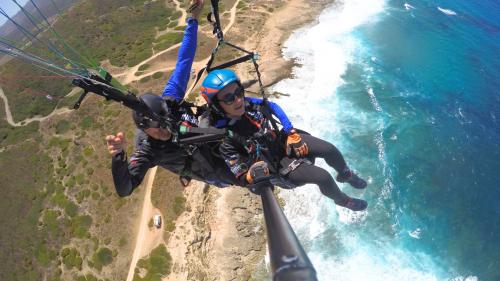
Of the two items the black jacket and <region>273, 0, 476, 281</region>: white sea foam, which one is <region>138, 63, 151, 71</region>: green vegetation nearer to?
<region>273, 0, 476, 281</region>: white sea foam

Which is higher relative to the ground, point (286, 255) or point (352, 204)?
point (286, 255)

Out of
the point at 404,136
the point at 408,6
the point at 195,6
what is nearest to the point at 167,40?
the point at 408,6

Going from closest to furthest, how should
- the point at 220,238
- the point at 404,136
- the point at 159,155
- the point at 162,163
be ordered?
the point at 159,155 → the point at 162,163 → the point at 220,238 → the point at 404,136

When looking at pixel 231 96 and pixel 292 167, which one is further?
pixel 292 167

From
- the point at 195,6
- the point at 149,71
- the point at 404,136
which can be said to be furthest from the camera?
the point at 149,71

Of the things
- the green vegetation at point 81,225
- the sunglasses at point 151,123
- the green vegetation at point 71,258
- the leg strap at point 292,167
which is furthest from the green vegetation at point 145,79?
the sunglasses at point 151,123

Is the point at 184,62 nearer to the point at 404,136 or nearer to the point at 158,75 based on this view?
the point at 404,136

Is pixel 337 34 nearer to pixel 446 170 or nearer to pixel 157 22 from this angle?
pixel 446 170

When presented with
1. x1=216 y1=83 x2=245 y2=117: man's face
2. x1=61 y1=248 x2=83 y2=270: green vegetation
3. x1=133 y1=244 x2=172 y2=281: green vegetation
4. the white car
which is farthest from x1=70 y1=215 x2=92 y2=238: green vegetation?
x1=216 y1=83 x2=245 y2=117: man's face
